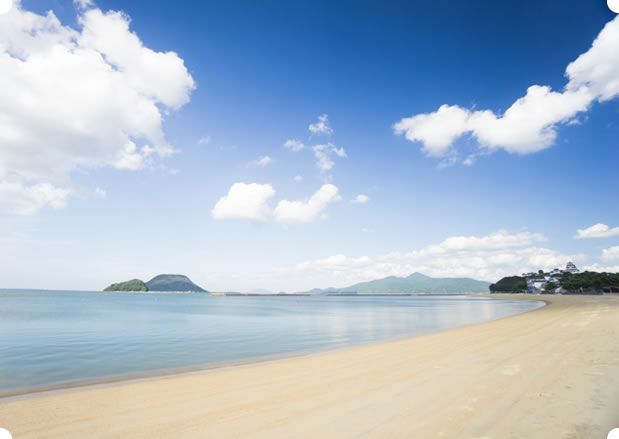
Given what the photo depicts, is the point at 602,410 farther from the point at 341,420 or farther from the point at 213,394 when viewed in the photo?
the point at 213,394

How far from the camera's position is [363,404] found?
753cm

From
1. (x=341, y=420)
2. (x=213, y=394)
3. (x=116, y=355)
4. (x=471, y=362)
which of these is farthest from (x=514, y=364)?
(x=116, y=355)

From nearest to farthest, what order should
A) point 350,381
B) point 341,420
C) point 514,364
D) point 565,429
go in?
point 565,429
point 341,420
point 350,381
point 514,364

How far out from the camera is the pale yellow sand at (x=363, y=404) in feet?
20.1

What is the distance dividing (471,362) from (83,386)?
44.6 ft

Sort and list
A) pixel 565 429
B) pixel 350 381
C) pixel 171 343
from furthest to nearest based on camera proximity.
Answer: pixel 171 343
pixel 350 381
pixel 565 429

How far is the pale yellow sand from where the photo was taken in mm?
6137

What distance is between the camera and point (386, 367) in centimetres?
1159

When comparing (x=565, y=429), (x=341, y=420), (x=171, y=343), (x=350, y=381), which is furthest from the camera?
(x=171, y=343)

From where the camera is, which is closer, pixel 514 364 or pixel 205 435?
pixel 205 435

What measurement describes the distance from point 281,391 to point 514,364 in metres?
7.91

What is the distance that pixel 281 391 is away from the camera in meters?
8.91

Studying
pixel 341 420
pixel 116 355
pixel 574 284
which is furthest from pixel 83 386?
pixel 574 284

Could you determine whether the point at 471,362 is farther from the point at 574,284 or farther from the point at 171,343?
the point at 574,284
